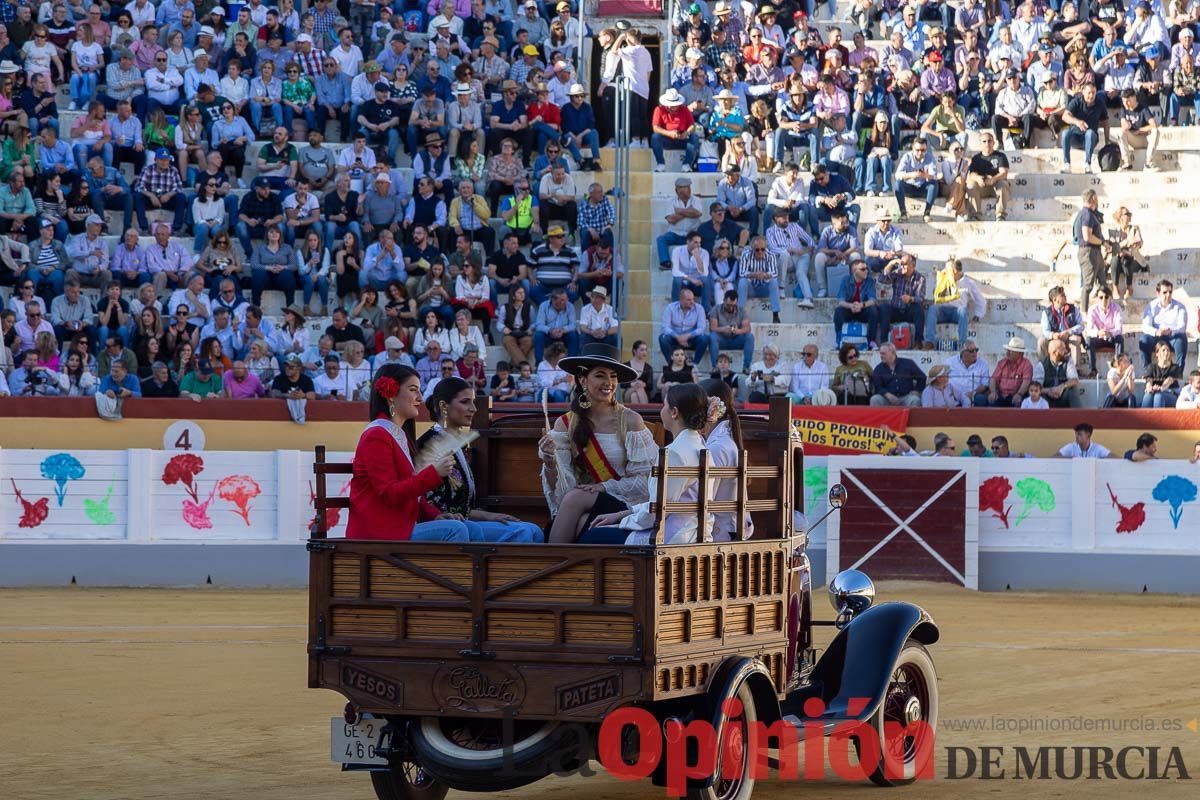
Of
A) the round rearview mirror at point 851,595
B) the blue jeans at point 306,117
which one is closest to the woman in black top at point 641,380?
the blue jeans at point 306,117

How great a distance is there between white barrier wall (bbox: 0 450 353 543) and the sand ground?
116 cm

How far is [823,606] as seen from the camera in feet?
59.1

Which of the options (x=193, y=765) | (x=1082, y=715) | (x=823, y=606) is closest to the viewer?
(x=193, y=765)

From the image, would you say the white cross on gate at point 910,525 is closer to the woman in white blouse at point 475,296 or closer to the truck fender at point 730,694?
the woman in white blouse at point 475,296

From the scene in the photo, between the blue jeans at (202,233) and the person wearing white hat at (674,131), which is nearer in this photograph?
the blue jeans at (202,233)

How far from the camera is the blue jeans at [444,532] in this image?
7.93m

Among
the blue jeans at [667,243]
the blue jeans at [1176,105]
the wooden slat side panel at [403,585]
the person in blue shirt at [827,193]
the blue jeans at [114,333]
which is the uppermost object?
the blue jeans at [1176,105]

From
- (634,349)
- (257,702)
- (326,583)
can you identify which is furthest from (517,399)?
(326,583)

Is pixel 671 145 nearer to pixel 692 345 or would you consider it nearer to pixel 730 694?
pixel 692 345

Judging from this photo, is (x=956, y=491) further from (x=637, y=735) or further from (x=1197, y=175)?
(x=637, y=735)

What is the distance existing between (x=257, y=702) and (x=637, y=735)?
15.3 feet

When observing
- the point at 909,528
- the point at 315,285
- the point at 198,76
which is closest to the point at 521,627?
the point at 909,528

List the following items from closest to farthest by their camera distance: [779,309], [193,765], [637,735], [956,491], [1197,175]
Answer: [637,735]
[193,765]
[956,491]
[779,309]
[1197,175]

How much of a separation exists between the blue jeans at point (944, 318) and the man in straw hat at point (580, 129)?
17.6ft
